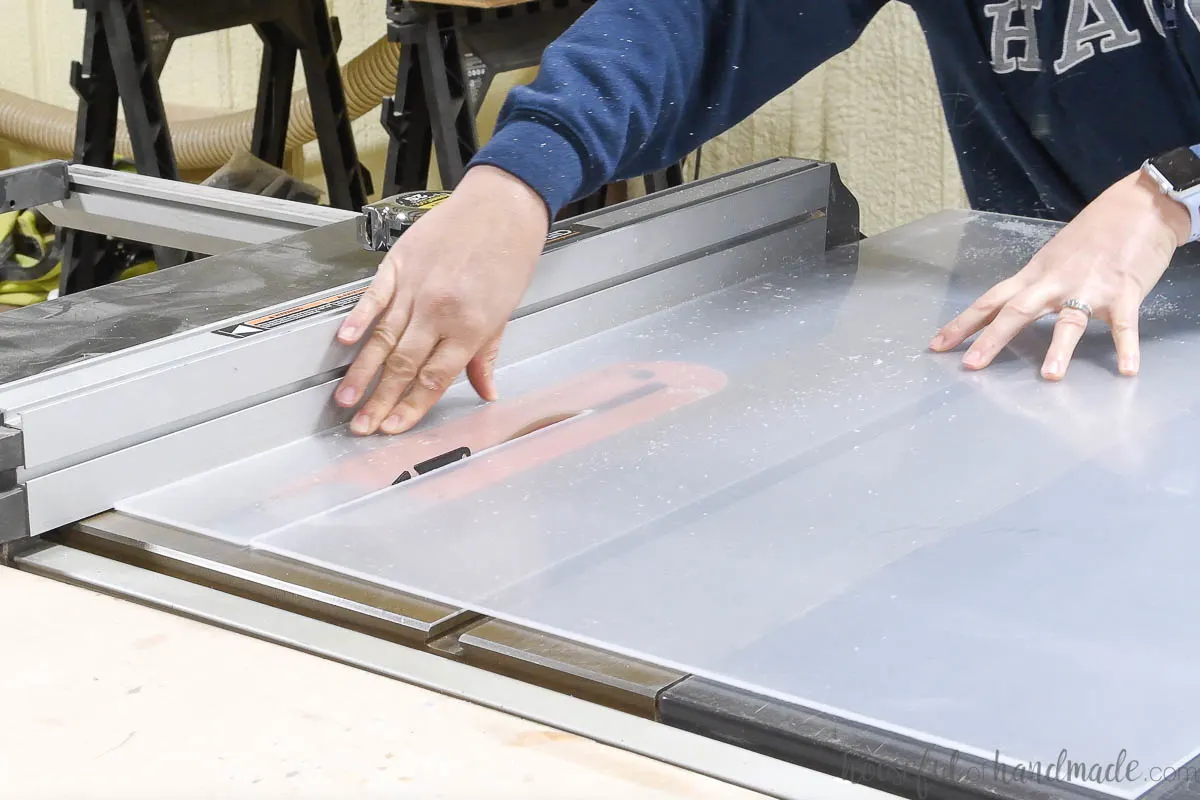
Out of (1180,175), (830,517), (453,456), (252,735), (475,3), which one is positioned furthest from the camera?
(475,3)

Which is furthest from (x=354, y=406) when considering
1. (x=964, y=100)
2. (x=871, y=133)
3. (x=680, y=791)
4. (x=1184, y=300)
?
(x=871, y=133)

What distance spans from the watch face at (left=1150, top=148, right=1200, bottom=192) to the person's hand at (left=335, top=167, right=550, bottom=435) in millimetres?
503

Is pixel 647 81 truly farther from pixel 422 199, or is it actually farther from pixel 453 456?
pixel 453 456

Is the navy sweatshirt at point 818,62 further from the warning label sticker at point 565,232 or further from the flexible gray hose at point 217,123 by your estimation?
the flexible gray hose at point 217,123

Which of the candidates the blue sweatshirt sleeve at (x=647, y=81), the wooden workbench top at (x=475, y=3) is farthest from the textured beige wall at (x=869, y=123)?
the blue sweatshirt sleeve at (x=647, y=81)

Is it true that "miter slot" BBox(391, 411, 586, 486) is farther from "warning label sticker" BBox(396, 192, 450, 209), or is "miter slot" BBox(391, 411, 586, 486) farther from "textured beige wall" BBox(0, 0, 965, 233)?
"textured beige wall" BBox(0, 0, 965, 233)

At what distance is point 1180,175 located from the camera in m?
1.13

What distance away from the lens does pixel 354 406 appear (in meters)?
0.99

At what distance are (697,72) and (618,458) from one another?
0.56m

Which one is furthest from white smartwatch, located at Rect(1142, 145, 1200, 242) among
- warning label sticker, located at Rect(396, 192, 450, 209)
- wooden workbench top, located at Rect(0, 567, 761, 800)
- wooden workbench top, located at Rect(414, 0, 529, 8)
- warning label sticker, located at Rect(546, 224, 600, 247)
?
wooden workbench top, located at Rect(414, 0, 529, 8)

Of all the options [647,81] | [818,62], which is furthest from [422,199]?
[818,62]

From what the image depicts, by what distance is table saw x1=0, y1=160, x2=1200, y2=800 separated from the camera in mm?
599

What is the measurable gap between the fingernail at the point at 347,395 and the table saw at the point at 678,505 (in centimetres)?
1

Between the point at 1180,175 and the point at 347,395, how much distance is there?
68 centimetres
